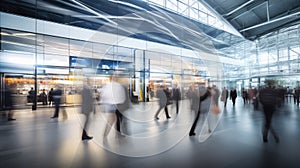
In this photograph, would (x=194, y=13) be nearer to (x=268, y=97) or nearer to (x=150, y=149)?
(x=268, y=97)

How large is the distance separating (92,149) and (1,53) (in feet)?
28.2

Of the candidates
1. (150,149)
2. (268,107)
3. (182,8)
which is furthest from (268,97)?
(182,8)

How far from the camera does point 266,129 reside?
11.1 feet

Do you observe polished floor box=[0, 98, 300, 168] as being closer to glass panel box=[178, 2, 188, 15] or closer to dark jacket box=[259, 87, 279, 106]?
dark jacket box=[259, 87, 279, 106]

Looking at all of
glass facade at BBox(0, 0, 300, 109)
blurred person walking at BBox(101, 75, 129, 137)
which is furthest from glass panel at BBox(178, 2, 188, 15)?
blurred person walking at BBox(101, 75, 129, 137)

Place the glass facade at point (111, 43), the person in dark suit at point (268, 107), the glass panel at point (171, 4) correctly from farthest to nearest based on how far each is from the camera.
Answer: the glass panel at point (171, 4) < the glass facade at point (111, 43) < the person in dark suit at point (268, 107)

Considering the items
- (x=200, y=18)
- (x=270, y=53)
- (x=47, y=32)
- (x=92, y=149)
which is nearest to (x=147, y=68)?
(x=200, y=18)

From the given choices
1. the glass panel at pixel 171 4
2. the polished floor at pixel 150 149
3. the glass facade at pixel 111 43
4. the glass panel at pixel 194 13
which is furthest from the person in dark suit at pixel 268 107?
the glass panel at pixel 194 13

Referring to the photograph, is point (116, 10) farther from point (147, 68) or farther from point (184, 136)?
point (184, 136)

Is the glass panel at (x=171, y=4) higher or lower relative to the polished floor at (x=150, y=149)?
higher

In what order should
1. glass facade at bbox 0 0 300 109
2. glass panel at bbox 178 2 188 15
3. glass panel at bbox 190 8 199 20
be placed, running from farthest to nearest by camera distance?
glass panel at bbox 190 8 199 20 < glass panel at bbox 178 2 188 15 < glass facade at bbox 0 0 300 109

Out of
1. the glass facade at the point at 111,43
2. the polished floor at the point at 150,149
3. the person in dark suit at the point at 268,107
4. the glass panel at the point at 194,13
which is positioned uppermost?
the glass panel at the point at 194,13

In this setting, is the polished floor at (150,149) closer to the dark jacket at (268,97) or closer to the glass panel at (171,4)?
the dark jacket at (268,97)

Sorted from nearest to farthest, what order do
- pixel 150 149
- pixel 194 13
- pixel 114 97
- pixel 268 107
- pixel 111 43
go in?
pixel 150 149 < pixel 114 97 < pixel 268 107 < pixel 194 13 < pixel 111 43
